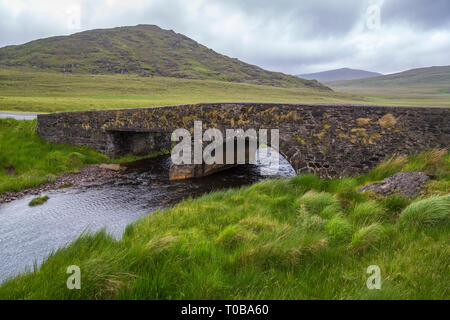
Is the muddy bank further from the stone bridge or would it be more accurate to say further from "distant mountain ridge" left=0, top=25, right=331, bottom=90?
"distant mountain ridge" left=0, top=25, right=331, bottom=90

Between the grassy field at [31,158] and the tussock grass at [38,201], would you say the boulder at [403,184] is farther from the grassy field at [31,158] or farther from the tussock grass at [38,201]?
the grassy field at [31,158]

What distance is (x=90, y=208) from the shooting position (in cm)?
1055

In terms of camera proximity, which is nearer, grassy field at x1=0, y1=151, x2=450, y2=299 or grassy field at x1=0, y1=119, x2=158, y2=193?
grassy field at x1=0, y1=151, x2=450, y2=299

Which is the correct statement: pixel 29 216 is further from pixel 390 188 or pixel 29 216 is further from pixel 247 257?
pixel 390 188

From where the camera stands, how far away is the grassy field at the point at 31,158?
13.5 metres

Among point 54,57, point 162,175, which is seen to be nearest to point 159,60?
point 54,57

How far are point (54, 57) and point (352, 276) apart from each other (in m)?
167

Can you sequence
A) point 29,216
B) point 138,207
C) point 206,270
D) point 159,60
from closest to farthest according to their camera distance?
point 206,270, point 29,216, point 138,207, point 159,60

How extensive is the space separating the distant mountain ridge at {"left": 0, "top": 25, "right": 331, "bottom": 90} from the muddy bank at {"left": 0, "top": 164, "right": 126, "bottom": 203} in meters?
114

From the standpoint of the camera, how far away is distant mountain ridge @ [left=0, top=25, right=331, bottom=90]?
125875mm

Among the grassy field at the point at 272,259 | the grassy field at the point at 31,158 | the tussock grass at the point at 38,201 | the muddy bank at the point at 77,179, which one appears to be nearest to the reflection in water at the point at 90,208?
the tussock grass at the point at 38,201

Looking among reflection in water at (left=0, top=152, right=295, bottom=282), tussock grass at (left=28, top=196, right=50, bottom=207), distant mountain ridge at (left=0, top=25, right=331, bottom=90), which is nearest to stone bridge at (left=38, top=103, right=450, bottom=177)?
reflection in water at (left=0, top=152, right=295, bottom=282)

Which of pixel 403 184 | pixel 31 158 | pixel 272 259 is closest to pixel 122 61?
pixel 31 158

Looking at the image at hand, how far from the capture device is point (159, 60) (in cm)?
15675
